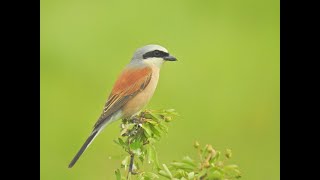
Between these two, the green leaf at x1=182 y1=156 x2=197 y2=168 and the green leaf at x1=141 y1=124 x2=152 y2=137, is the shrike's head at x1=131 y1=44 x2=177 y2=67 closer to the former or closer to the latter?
the green leaf at x1=141 y1=124 x2=152 y2=137

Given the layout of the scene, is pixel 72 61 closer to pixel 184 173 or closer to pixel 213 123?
pixel 213 123

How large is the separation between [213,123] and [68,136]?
1023mm

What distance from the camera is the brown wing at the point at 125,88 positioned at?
3.14 metres

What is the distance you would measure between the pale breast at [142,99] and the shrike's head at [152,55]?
3.5 inches

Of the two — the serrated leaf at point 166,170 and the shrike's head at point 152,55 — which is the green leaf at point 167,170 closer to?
the serrated leaf at point 166,170

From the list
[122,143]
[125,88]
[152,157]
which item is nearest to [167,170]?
[152,157]

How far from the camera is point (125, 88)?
3.29 metres

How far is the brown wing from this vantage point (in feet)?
10.3

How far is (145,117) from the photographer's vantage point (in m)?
2.76

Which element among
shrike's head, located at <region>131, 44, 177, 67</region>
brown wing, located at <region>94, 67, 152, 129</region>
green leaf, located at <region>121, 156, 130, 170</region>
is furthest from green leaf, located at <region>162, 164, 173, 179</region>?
shrike's head, located at <region>131, 44, 177, 67</region>

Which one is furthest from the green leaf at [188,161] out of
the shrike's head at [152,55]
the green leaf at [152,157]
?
the shrike's head at [152,55]

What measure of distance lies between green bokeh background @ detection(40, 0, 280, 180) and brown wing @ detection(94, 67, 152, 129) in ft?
0.80

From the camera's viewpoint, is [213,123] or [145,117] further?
[213,123]

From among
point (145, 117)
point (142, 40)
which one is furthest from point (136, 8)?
point (145, 117)
